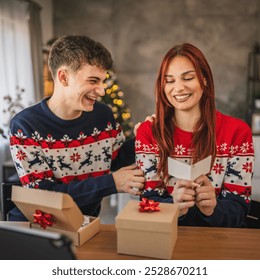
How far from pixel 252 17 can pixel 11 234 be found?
20.1ft

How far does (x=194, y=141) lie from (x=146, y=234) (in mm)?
613

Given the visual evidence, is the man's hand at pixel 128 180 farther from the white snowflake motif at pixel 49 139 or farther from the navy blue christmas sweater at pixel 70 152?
the white snowflake motif at pixel 49 139

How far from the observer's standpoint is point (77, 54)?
61.1 inches

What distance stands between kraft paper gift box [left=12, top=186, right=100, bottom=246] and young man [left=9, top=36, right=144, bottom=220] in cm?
31

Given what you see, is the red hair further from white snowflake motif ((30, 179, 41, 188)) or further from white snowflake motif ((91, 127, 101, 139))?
white snowflake motif ((30, 179, 41, 188))

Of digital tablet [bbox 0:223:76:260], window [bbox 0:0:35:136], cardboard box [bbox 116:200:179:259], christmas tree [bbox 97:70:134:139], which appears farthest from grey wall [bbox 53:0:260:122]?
digital tablet [bbox 0:223:76:260]

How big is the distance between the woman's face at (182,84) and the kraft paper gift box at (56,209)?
0.67 meters

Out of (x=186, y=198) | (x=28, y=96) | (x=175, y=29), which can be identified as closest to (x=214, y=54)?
(x=175, y=29)

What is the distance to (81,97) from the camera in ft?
5.30

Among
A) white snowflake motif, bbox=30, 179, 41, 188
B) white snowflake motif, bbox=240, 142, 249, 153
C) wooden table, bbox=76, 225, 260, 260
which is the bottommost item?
wooden table, bbox=76, 225, 260, 260

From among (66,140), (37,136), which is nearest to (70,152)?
(66,140)

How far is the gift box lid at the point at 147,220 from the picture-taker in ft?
3.56

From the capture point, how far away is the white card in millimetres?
1132

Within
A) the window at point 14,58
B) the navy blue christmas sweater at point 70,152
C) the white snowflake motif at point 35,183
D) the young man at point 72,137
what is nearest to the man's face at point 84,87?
the young man at point 72,137
